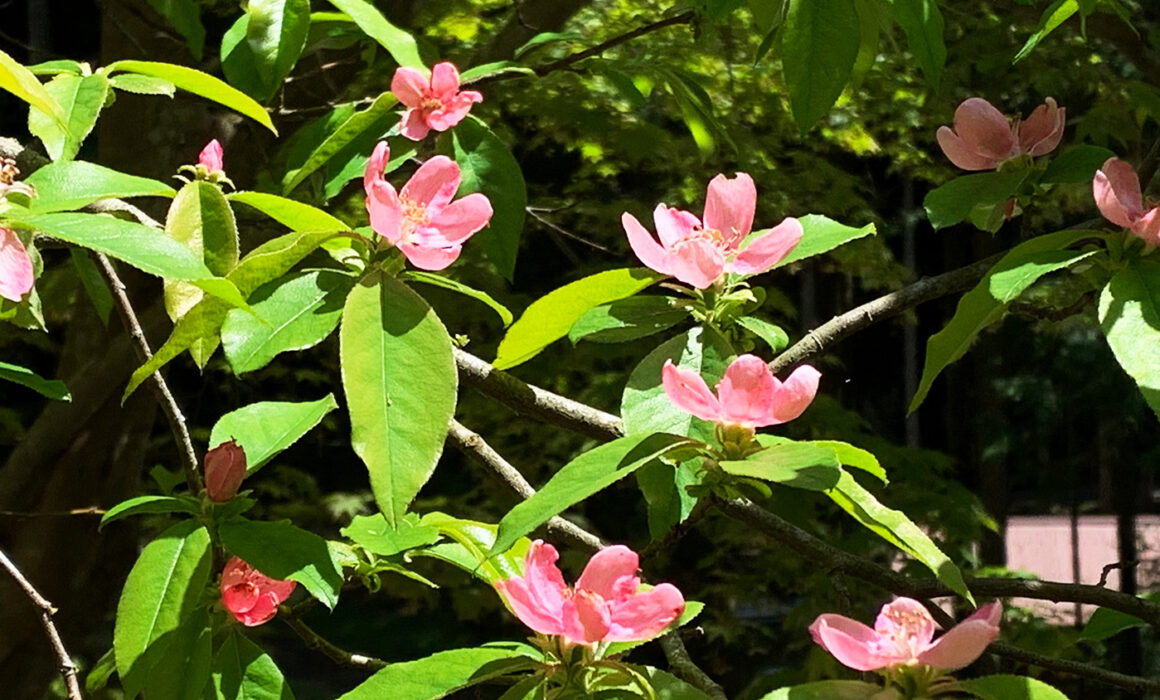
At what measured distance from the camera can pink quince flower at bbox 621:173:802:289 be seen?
63cm

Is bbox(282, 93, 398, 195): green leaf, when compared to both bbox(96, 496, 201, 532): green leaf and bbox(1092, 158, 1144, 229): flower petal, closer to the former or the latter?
bbox(96, 496, 201, 532): green leaf

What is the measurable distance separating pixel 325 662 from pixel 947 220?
4.91 meters

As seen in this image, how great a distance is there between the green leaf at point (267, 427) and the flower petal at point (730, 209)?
25 cm

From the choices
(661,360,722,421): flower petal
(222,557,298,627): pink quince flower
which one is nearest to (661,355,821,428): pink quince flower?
(661,360,722,421): flower petal

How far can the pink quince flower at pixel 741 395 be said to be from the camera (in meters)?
0.54

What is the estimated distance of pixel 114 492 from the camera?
7.57 feet

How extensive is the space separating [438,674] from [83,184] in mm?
294

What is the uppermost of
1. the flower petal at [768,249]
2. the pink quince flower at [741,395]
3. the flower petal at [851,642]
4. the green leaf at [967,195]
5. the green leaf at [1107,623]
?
the flower petal at [768,249]

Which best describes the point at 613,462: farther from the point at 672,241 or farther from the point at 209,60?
the point at 209,60

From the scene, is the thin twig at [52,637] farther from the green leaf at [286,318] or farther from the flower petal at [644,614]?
the flower petal at [644,614]

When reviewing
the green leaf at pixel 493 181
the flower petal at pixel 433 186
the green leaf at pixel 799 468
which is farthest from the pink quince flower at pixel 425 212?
the green leaf at pixel 493 181

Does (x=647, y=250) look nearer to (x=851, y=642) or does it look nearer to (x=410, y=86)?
(x=851, y=642)

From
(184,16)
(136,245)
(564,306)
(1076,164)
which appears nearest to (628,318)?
(564,306)

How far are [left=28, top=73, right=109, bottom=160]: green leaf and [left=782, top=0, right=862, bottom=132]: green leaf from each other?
435 mm
